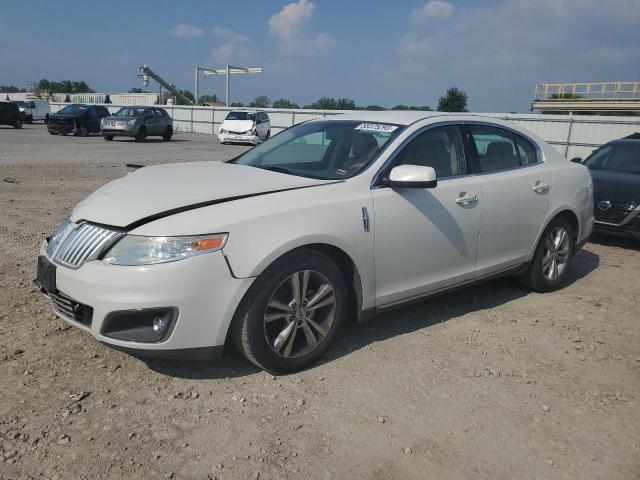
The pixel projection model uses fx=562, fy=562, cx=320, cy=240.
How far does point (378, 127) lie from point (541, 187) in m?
1.72

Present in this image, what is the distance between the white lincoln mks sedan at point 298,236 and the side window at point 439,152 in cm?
1

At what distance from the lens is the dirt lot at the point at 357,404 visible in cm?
260

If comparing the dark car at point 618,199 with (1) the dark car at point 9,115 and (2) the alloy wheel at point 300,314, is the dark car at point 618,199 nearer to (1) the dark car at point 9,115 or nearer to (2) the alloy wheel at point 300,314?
(2) the alloy wheel at point 300,314

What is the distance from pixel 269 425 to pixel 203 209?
1.22 meters

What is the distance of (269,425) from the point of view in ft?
9.50

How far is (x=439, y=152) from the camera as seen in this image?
4.23 meters

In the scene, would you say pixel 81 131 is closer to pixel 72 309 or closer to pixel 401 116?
pixel 401 116

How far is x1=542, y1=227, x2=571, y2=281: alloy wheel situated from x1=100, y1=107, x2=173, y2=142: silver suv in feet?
75.4

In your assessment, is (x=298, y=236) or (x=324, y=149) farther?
(x=324, y=149)

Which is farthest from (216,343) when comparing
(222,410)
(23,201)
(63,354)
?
(23,201)

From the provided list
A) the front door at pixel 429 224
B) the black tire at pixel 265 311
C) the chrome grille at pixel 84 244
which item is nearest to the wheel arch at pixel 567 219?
the front door at pixel 429 224

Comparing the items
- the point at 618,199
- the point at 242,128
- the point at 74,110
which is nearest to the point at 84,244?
the point at 618,199

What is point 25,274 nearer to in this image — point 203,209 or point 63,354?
point 63,354

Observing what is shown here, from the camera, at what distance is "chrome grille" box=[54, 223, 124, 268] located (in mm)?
3078
